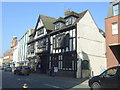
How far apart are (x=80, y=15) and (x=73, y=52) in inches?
265

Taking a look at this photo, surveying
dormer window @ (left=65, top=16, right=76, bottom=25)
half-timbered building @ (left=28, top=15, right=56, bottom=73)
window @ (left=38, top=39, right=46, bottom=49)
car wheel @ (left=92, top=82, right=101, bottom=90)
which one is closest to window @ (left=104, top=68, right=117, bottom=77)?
car wheel @ (left=92, top=82, right=101, bottom=90)

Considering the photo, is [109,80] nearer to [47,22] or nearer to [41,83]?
[41,83]

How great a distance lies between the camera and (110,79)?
10.9m

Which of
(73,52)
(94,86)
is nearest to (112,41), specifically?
(73,52)

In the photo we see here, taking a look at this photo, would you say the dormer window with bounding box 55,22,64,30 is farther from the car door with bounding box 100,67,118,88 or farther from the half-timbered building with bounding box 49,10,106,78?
the car door with bounding box 100,67,118,88

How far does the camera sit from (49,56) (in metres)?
32.5

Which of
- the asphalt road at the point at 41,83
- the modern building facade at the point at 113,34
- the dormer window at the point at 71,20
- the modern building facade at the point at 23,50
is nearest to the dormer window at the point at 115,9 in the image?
the modern building facade at the point at 113,34

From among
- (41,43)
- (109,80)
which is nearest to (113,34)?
(109,80)

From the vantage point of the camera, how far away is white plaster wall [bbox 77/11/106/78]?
87.1 feet

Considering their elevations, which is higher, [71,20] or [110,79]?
[71,20]

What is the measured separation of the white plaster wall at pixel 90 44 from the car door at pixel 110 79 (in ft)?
45.6

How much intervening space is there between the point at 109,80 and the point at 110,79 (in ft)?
0.31

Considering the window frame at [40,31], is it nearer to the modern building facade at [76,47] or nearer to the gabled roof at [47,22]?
the gabled roof at [47,22]

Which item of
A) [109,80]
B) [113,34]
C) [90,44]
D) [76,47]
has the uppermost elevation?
[113,34]
